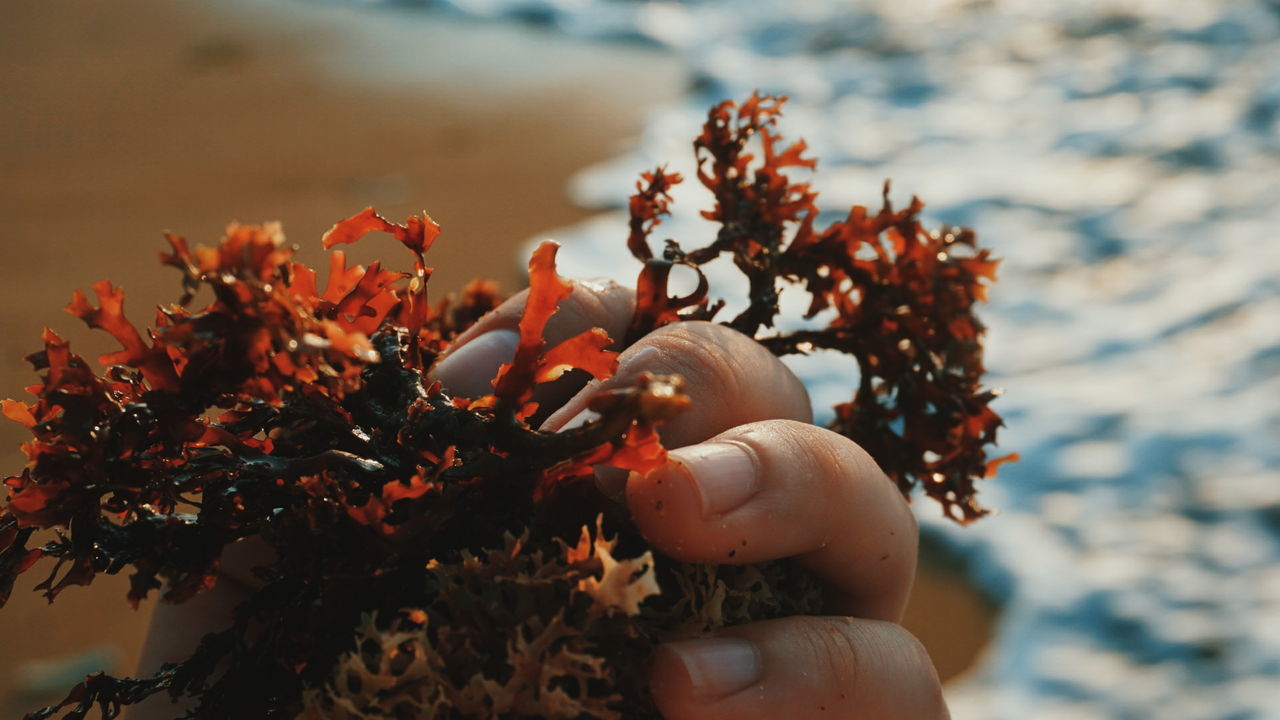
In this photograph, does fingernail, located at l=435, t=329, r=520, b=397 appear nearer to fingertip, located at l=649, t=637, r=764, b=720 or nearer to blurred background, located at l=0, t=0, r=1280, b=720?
fingertip, located at l=649, t=637, r=764, b=720

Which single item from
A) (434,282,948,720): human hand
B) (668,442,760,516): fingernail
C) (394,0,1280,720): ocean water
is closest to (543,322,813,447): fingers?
(434,282,948,720): human hand

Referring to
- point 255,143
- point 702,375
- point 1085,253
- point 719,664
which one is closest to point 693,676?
point 719,664

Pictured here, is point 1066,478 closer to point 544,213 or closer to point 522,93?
point 544,213

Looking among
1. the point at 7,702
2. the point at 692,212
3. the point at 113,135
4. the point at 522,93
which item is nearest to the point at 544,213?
the point at 692,212

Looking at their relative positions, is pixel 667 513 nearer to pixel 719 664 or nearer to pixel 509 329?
pixel 719 664

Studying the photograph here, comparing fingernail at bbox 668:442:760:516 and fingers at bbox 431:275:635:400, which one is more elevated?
fingers at bbox 431:275:635:400
